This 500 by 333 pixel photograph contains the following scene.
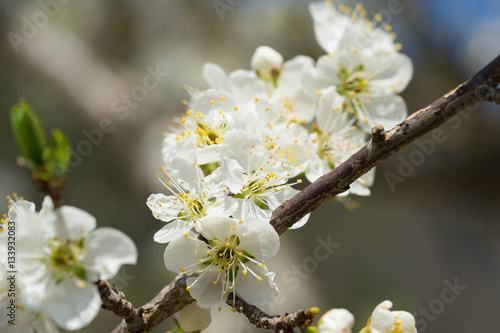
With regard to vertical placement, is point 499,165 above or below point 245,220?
above

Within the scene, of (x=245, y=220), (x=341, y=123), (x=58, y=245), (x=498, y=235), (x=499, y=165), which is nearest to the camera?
(x=58, y=245)

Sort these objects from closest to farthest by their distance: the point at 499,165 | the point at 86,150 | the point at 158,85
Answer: the point at 499,165
the point at 86,150
the point at 158,85

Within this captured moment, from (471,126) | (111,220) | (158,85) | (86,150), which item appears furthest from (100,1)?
(471,126)

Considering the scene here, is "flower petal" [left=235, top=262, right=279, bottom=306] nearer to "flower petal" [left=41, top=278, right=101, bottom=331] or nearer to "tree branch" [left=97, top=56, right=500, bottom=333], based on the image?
"tree branch" [left=97, top=56, right=500, bottom=333]

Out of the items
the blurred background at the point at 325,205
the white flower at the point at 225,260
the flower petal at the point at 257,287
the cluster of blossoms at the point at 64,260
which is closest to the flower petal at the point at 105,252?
the cluster of blossoms at the point at 64,260

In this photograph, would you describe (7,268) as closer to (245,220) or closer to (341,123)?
(245,220)

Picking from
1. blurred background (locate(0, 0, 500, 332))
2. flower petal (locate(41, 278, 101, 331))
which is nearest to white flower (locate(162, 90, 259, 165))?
flower petal (locate(41, 278, 101, 331))
